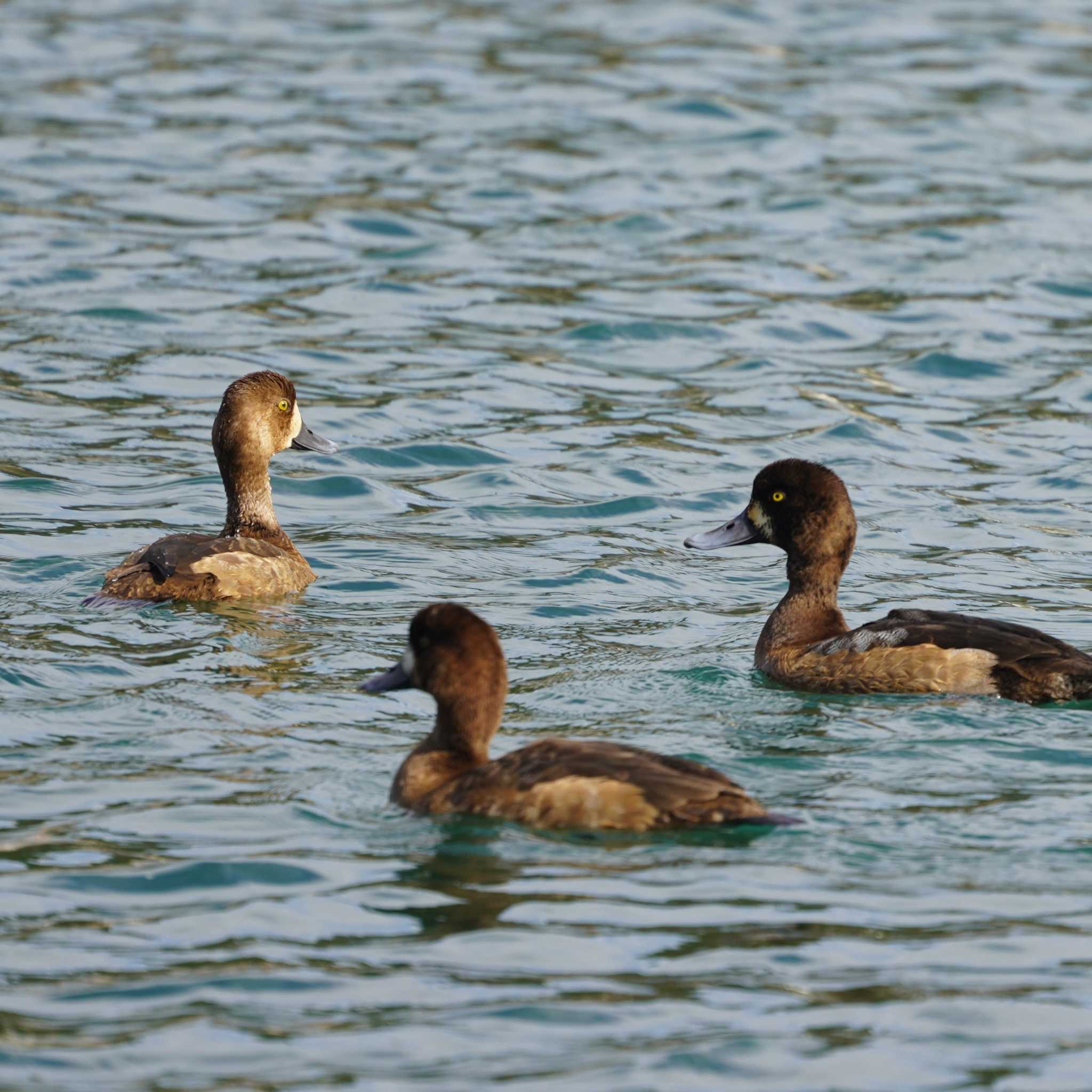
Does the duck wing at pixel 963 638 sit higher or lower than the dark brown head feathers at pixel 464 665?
lower

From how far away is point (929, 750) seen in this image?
8.16 metres

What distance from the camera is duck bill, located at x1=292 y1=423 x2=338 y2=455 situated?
11.9 meters

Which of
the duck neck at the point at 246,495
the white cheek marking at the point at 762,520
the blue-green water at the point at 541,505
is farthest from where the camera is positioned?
the duck neck at the point at 246,495

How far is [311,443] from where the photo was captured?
12.0 m

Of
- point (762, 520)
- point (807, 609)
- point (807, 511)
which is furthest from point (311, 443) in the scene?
point (807, 609)

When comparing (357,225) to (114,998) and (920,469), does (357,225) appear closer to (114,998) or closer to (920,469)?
(920,469)

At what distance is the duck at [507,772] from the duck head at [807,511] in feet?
7.60

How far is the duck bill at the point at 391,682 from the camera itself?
313 inches

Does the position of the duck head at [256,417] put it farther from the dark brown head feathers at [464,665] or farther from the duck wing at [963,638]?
the dark brown head feathers at [464,665]

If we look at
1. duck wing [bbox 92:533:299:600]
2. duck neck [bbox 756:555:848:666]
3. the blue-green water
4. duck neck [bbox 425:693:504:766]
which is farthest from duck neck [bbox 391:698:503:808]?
duck wing [bbox 92:533:299:600]

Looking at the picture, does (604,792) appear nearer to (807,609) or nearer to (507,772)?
(507,772)

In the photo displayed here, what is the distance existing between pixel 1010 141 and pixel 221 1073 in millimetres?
17845

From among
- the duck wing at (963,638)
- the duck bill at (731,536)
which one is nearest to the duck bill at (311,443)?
the duck bill at (731,536)

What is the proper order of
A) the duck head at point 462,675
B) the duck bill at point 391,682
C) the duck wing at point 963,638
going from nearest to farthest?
the duck head at point 462,675 → the duck bill at point 391,682 → the duck wing at point 963,638
